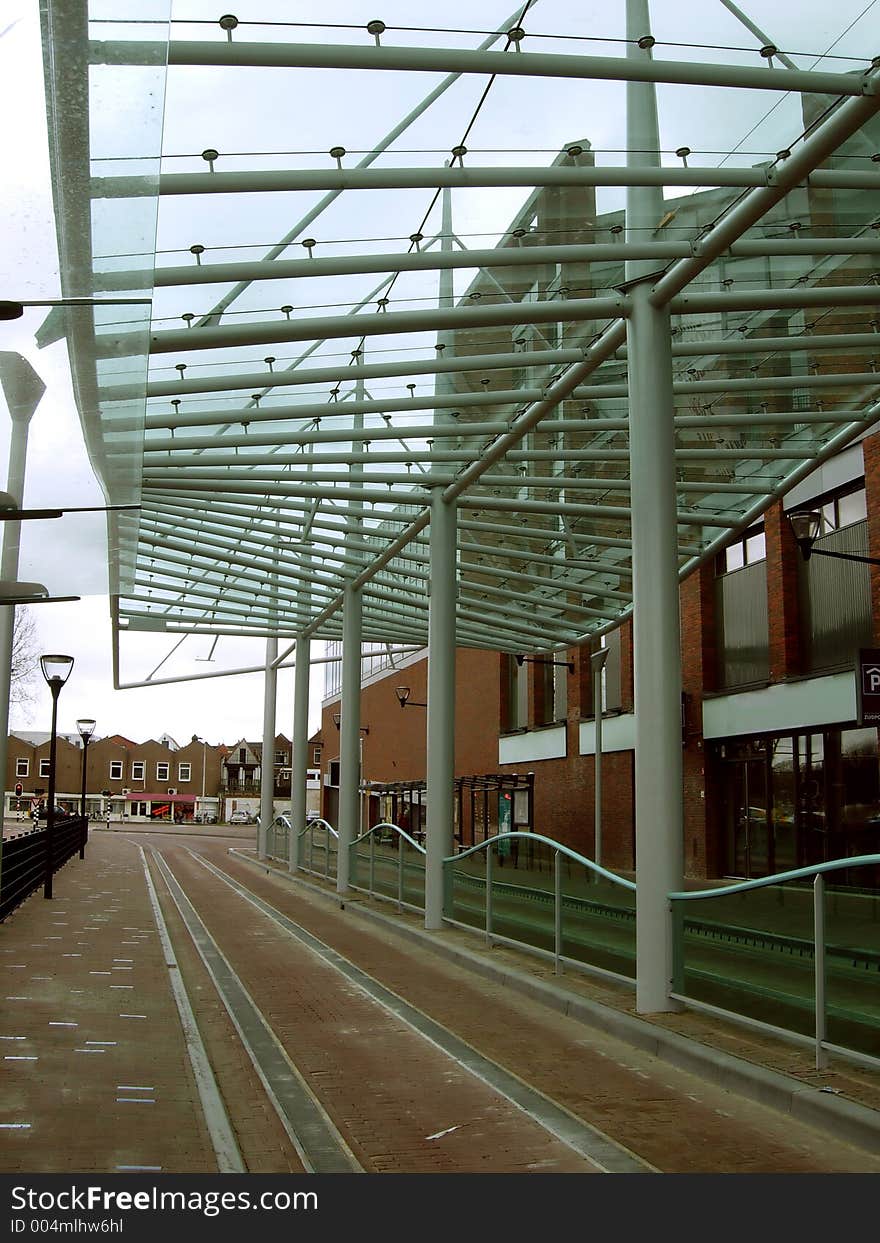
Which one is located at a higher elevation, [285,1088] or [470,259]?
[470,259]

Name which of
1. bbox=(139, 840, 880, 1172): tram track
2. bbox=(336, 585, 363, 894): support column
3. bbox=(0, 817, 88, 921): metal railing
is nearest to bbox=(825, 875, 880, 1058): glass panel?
bbox=(139, 840, 880, 1172): tram track

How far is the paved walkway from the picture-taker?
559cm

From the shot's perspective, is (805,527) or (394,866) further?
(394,866)

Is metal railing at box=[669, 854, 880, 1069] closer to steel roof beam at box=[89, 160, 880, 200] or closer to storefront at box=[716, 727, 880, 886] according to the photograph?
steel roof beam at box=[89, 160, 880, 200]

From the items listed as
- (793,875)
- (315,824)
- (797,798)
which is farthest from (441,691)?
(315,824)

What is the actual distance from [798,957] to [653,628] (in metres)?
2.96

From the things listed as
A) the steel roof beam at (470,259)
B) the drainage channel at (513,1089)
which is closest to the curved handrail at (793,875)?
the drainage channel at (513,1089)

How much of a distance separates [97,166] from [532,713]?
29580mm

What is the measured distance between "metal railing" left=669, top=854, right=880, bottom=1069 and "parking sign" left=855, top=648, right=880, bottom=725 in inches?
142

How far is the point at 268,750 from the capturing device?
112 ft

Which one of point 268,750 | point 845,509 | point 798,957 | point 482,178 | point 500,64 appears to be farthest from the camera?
point 268,750

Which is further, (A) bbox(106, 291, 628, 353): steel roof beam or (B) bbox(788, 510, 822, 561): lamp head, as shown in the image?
(B) bbox(788, 510, 822, 561): lamp head

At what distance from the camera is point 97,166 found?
3.95m

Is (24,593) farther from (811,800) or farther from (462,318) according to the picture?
(811,800)
